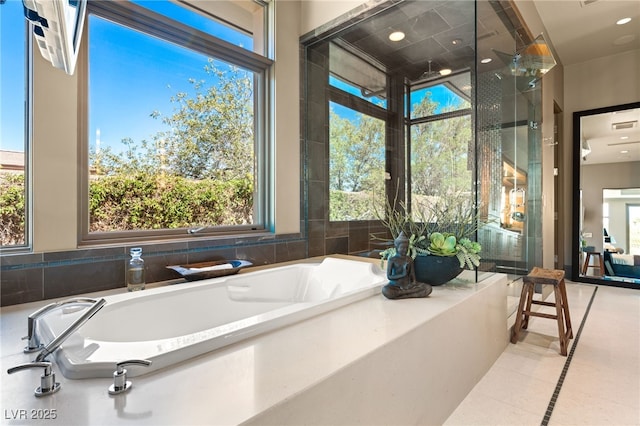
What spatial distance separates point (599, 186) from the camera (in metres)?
4.07

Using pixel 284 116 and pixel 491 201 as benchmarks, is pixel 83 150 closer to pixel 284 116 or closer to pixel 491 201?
pixel 284 116

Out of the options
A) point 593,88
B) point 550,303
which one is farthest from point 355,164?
point 593,88

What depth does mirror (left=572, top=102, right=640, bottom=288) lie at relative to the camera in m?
3.83

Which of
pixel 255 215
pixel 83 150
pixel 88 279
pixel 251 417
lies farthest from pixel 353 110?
pixel 251 417

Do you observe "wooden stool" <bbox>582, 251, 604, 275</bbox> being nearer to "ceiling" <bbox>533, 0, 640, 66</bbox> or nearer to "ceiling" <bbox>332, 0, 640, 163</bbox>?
"ceiling" <bbox>332, 0, 640, 163</bbox>

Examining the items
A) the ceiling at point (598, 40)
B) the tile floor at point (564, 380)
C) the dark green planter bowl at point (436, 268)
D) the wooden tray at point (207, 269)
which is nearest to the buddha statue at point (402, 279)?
the dark green planter bowl at point (436, 268)

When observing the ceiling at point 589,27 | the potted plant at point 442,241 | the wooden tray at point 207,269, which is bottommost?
the wooden tray at point 207,269

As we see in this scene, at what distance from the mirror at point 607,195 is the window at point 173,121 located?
163 inches

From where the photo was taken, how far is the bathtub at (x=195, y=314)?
34.8 inches

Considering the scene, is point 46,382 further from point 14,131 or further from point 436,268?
point 436,268

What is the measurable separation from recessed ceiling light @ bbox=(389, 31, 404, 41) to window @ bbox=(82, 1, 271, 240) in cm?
118

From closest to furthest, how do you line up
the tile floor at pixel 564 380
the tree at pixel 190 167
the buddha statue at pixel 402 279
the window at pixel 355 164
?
1. the tile floor at pixel 564 380
2. the buddha statue at pixel 402 279
3. the tree at pixel 190 167
4. the window at pixel 355 164

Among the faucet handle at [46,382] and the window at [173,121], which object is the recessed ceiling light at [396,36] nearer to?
the window at [173,121]

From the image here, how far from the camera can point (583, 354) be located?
2.09m
